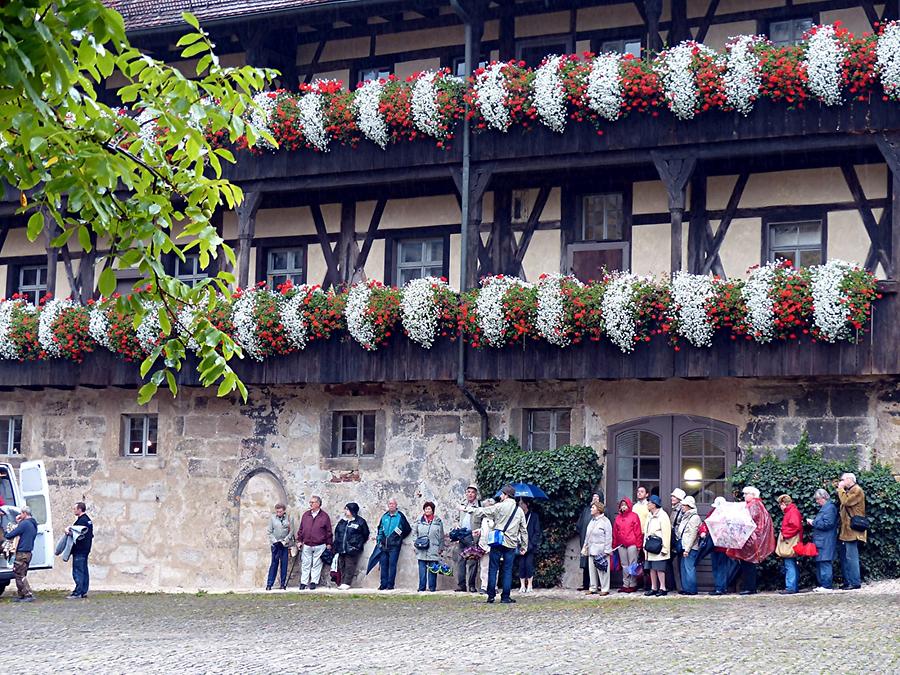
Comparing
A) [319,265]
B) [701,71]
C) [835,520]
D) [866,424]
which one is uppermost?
[701,71]

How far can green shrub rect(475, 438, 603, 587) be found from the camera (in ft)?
68.8

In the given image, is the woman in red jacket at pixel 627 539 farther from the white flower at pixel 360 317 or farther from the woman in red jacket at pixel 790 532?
the white flower at pixel 360 317

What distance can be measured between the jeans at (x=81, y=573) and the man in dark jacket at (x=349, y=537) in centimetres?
368

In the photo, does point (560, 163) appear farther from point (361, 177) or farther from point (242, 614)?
point (242, 614)

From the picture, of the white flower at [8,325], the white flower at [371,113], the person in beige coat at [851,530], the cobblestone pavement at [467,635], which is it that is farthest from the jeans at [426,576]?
the white flower at [8,325]

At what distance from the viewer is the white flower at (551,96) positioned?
21047 mm

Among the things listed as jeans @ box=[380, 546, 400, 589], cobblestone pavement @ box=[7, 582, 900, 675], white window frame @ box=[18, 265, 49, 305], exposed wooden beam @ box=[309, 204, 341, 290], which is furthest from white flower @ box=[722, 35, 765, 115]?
white window frame @ box=[18, 265, 49, 305]

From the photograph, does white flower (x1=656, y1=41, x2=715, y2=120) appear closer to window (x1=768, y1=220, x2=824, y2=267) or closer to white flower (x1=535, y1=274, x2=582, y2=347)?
window (x1=768, y1=220, x2=824, y2=267)

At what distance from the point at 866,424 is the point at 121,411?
12.2 m

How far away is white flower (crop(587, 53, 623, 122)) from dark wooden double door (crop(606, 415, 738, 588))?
4.44 m

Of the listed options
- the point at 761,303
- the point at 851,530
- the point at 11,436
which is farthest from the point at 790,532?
the point at 11,436

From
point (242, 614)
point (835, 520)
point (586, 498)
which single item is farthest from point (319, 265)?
point (835, 520)

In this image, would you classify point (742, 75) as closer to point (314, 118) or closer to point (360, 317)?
point (360, 317)

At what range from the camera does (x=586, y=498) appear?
21.3 m
